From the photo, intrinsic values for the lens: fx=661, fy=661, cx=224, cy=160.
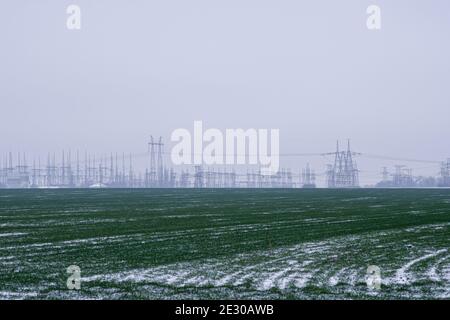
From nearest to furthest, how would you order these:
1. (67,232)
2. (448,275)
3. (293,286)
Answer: (293,286)
(448,275)
(67,232)

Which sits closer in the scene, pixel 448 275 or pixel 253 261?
pixel 448 275

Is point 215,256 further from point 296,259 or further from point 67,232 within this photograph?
point 67,232
